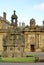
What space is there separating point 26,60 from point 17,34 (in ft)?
25.1

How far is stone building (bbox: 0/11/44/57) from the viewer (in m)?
40.2

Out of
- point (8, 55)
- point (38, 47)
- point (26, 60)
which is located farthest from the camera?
point (38, 47)

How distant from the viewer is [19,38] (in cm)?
4034

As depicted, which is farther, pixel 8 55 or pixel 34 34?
pixel 34 34

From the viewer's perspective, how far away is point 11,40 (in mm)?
40312

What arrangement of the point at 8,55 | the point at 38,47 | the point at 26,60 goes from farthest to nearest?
the point at 38,47 < the point at 8,55 < the point at 26,60

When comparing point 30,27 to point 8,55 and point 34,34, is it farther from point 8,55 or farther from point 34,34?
point 8,55

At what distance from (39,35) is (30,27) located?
325 cm

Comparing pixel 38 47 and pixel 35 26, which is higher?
pixel 35 26

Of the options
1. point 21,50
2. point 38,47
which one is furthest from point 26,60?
point 38,47

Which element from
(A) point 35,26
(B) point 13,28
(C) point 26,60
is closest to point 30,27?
(A) point 35,26

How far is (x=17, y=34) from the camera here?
40.6m

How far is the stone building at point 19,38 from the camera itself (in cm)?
4022

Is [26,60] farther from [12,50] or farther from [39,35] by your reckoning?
[39,35]
